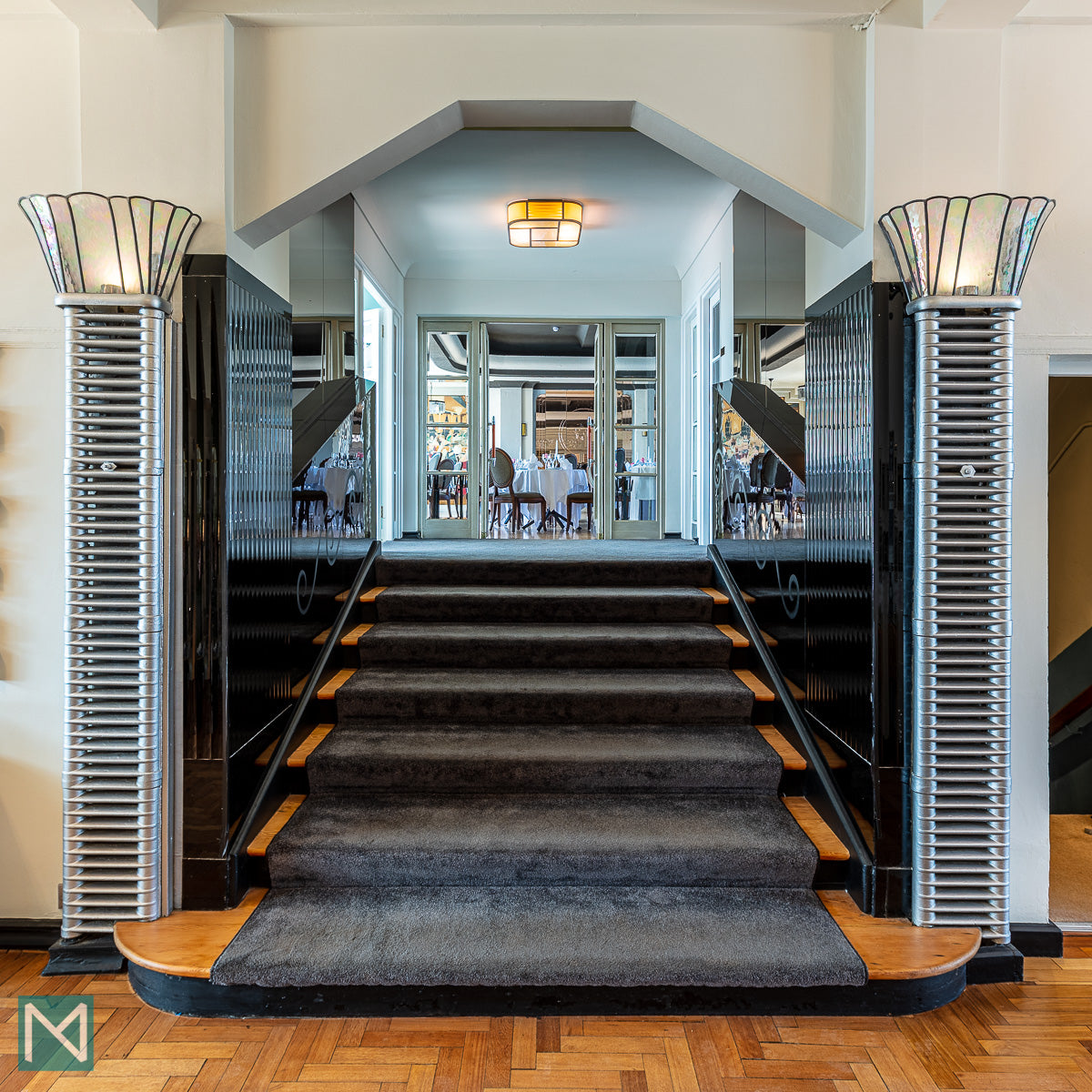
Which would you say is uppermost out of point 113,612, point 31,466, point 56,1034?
point 31,466

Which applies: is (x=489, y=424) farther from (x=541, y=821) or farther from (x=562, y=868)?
(x=562, y=868)

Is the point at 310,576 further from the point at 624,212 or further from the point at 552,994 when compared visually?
the point at 624,212

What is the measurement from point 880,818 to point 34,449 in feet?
9.65

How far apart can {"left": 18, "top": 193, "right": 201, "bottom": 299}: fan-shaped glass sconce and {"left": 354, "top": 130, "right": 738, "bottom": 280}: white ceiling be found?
2.59 meters

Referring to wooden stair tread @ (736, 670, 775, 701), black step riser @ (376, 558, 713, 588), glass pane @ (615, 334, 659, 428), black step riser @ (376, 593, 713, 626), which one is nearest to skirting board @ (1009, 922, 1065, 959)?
wooden stair tread @ (736, 670, 775, 701)

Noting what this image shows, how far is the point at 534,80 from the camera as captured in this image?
2814mm

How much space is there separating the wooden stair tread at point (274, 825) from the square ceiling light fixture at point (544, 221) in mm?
4316

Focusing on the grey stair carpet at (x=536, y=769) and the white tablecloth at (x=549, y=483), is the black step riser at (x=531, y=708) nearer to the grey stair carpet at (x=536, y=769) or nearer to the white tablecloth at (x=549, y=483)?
the grey stair carpet at (x=536, y=769)

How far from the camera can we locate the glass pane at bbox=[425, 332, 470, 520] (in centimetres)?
820

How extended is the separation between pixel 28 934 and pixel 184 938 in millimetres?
755

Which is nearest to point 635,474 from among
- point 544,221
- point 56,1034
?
point 544,221

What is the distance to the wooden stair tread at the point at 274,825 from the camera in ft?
9.16

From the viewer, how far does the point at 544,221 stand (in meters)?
6.00

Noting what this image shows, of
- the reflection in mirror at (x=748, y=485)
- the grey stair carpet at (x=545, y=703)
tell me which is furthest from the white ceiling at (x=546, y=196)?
the grey stair carpet at (x=545, y=703)
